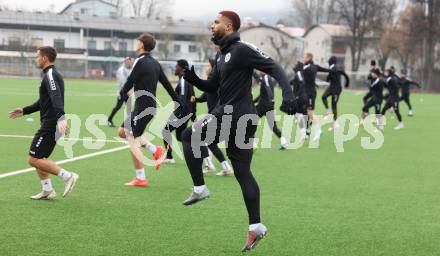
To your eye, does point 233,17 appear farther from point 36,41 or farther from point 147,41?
point 36,41

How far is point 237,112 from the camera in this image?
6336 millimetres

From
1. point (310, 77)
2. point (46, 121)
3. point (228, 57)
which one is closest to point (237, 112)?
point (228, 57)

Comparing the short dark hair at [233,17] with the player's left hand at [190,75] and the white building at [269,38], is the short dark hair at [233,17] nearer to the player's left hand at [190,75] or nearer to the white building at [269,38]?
the player's left hand at [190,75]

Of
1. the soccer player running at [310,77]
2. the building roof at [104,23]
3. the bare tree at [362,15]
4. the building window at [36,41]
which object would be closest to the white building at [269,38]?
the building roof at [104,23]

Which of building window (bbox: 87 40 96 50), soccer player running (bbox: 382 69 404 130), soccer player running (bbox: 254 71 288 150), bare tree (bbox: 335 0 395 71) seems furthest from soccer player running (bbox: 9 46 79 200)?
building window (bbox: 87 40 96 50)

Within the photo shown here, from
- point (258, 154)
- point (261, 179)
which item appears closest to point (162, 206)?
point (261, 179)

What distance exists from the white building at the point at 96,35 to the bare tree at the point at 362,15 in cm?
2080

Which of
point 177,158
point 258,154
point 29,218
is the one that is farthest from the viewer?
point 258,154

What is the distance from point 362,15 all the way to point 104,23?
40206 millimetres

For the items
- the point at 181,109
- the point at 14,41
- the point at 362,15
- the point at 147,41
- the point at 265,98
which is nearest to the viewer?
the point at 147,41

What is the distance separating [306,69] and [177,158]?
6.00m

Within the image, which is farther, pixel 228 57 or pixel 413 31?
pixel 413 31

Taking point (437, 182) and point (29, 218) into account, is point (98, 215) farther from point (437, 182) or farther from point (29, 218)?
point (437, 182)

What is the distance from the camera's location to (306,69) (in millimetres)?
18188
